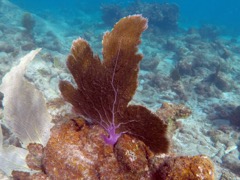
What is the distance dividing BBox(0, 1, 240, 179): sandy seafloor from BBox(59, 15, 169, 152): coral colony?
2271mm

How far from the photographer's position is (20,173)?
107 inches

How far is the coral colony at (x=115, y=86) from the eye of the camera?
2.12 m

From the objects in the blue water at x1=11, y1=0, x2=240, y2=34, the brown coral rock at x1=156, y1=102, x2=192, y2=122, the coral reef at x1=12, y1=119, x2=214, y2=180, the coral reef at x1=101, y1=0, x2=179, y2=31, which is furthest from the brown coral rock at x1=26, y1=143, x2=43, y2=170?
the blue water at x1=11, y1=0, x2=240, y2=34

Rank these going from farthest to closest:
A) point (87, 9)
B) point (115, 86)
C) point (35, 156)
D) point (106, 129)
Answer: point (87, 9) < point (35, 156) < point (106, 129) < point (115, 86)

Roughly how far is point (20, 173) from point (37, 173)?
0.28 m

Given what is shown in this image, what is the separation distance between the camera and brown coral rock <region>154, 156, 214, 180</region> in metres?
1.78

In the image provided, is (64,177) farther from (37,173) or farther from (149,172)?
(149,172)

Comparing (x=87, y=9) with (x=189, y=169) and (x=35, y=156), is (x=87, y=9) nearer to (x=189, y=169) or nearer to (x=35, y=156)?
(x=35, y=156)

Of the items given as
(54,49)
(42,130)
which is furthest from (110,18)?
(42,130)

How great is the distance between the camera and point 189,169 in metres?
1.83

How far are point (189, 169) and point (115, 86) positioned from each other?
100 centimetres

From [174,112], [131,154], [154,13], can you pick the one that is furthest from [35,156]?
[154,13]

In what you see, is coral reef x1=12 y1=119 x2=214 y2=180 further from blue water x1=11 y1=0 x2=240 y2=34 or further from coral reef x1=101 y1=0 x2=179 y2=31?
blue water x1=11 y1=0 x2=240 y2=34

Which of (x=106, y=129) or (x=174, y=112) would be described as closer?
(x=106, y=129)
